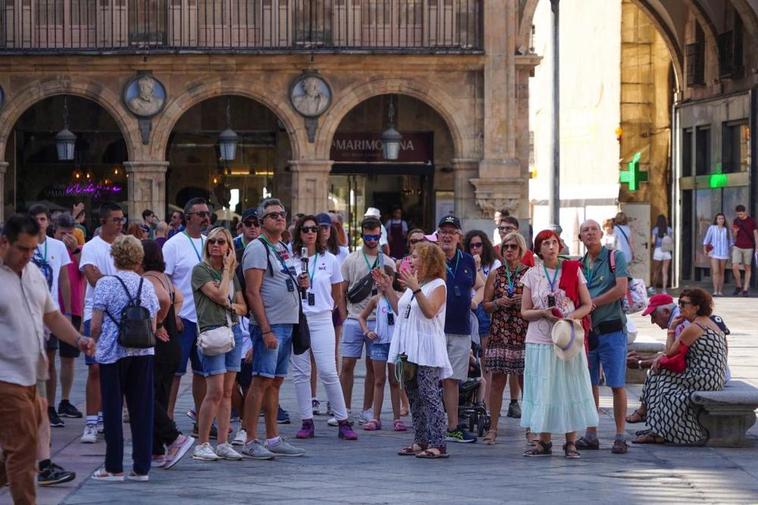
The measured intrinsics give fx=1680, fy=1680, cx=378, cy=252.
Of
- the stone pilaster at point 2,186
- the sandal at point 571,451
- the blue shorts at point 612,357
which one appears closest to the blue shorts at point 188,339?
the sandal at point 571,451

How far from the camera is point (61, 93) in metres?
33.1

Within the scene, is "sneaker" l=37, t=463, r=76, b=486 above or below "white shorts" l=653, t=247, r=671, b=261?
below

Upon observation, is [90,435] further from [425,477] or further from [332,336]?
[425,477]

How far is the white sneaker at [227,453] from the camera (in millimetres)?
12297

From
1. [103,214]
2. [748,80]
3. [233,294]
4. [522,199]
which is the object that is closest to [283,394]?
[103,214]

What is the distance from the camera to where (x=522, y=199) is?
1304 inches

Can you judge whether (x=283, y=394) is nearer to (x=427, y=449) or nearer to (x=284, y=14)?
(x=427, y=449)

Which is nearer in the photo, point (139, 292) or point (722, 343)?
point (139, 292)

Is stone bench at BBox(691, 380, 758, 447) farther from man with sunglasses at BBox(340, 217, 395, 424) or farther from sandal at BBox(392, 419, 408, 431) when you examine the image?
man with sunglasses at BBox(340, 217, 395, 424)

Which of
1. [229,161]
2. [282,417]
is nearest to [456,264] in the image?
[282,417]

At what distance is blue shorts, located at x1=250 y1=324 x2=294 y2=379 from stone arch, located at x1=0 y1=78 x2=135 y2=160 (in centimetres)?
2088

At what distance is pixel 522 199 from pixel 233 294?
69.2 ft

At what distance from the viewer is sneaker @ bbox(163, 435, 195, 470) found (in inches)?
467

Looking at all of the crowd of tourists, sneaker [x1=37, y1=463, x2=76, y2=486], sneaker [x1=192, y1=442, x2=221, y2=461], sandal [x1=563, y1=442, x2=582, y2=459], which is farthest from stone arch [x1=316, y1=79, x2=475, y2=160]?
sneaker [x1=37, y1=463, x2=76, y2=486]
